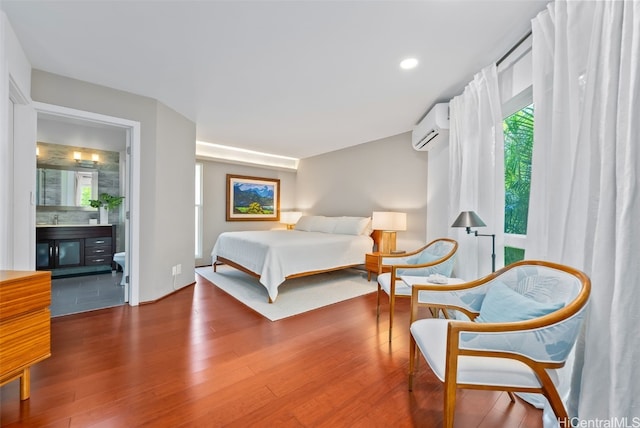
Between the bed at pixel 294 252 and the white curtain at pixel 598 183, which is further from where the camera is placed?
the bed at pixel 294 252

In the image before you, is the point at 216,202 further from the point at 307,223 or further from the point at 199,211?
the point at 307,223

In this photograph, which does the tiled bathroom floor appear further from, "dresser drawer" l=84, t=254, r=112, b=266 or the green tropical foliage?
the green tropical foliage

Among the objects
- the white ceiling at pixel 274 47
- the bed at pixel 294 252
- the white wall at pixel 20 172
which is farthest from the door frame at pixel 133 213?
the bed at pixel 294 252

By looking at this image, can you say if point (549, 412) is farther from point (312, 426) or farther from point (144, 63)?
point (144, 63)

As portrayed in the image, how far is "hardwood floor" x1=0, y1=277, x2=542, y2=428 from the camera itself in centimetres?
143

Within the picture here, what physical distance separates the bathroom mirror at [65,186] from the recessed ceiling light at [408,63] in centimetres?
564

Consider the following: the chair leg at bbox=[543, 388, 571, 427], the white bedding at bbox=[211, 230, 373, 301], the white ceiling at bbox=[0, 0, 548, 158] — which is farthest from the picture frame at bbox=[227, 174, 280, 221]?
the chair leg at bbox=[543, 388, 571, 427]

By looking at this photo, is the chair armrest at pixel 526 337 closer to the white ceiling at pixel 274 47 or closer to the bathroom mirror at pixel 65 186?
the white ceiling at pixel 274 47

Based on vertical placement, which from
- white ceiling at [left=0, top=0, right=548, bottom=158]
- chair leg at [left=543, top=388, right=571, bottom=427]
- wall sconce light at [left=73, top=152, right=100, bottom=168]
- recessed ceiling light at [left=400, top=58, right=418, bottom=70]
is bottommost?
chair leg at [left=543, top=388, right=571, bottom=427]

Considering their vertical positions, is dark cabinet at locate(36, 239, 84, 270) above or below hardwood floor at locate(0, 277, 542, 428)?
above

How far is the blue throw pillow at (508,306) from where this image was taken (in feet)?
4.17

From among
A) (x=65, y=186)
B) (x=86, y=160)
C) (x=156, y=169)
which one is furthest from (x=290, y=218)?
(x=65, y=186)

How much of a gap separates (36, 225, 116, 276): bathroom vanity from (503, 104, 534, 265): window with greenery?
6.08 m

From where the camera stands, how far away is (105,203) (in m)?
4.81
